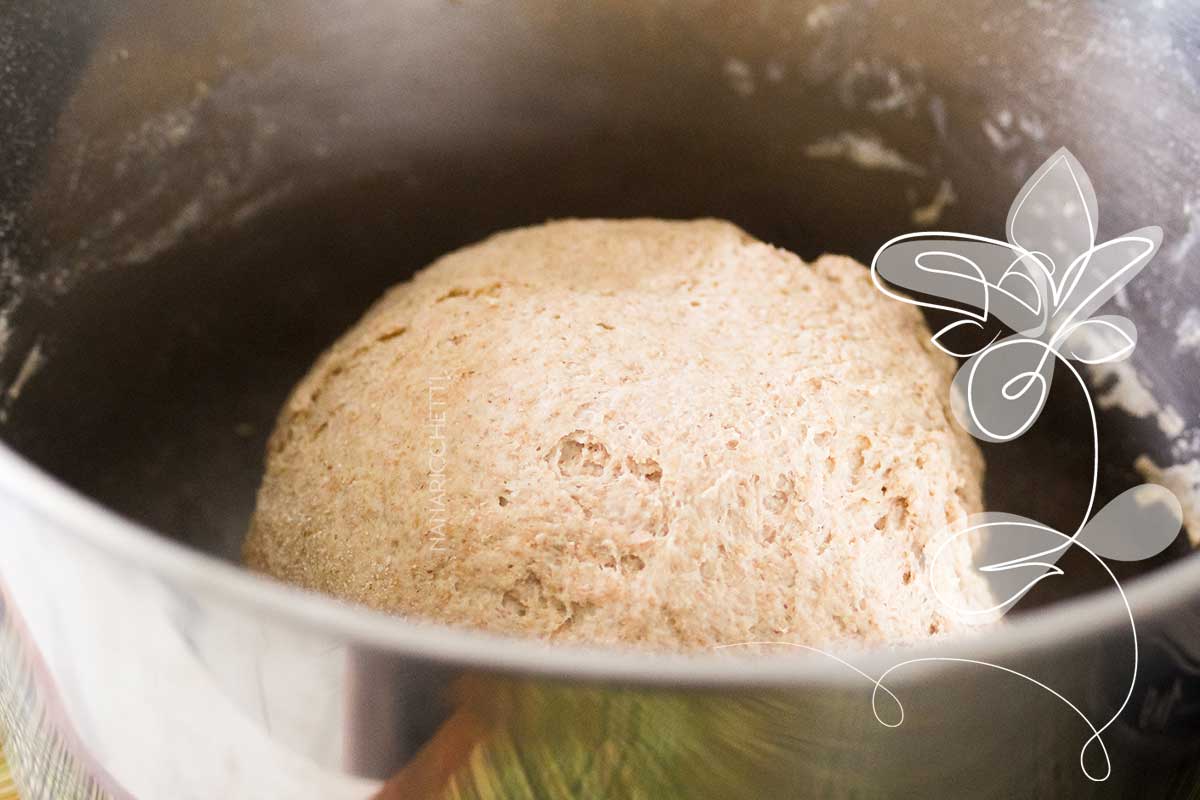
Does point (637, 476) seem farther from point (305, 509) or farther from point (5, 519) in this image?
point (5, 519)

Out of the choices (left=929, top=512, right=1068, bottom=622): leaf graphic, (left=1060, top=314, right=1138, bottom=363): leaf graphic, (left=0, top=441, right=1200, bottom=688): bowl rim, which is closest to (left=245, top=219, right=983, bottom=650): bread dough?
(left=929, top=512, right=1068, bottom=622): leaf graphic

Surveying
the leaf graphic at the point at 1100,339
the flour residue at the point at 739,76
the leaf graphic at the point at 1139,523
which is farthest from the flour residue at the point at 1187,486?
the flour residue at the point at 739,76

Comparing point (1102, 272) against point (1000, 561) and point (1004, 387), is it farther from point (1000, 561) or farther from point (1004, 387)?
point (1000, 561)

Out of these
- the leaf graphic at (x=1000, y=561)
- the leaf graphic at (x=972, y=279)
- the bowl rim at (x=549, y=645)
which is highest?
the bowl rim at (x=549, y=645)

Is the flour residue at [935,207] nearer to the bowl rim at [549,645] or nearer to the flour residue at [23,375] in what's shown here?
the bowl rim at [549,645]

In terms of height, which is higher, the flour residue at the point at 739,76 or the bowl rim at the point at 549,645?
the bowl rim at the point at 549,645

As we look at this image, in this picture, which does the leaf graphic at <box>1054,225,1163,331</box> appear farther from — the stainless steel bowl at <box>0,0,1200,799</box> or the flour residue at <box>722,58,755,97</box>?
the flour residue at <box>722,58,755,97</box>

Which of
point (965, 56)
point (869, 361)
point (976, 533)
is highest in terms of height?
point (965, 56)

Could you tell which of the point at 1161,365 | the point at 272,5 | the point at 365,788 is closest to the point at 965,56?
the point at 1161,365
